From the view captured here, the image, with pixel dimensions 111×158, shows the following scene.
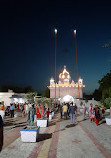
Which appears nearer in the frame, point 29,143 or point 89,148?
point 89,148

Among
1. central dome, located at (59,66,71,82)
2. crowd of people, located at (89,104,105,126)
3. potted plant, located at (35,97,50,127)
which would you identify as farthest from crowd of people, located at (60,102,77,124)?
central dome, located at (59,66,71,82)

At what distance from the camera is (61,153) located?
5.38 metres

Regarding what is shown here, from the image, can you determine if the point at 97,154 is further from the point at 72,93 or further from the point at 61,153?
the point at 72,93

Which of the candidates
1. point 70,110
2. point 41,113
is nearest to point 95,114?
point 70,110

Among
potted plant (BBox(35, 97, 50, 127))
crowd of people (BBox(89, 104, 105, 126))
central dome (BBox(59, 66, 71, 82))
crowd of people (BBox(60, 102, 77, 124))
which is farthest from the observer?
central dome (BBox(59, 66, 71, 82))

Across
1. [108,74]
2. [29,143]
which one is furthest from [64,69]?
[29,143]

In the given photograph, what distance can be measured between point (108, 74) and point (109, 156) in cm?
3774

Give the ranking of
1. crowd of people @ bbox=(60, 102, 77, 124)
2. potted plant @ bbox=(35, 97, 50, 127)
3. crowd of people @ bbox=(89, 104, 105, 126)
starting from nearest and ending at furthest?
potted plant @ bbox=(35, 97, 50, 127), crowd of people @ bbox=(89, 104, 105, 126), crowd of people @ bbox=(60, 102, 77, 124)

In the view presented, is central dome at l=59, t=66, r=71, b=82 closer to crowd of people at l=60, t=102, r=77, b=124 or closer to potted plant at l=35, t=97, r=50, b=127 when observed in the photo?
crowd of people at l=60, t=102, r=77, b=124

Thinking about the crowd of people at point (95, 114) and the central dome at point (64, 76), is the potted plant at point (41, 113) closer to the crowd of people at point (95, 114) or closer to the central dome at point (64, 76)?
the crowd of people at point (95, 114)

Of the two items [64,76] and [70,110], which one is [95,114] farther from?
[64,76]

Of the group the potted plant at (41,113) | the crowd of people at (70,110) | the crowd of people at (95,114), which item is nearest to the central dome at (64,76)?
the crowd of people at (70,110)

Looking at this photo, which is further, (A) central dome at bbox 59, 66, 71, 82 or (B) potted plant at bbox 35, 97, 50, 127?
(A) central dome at bbox 59, 66, 71, 82

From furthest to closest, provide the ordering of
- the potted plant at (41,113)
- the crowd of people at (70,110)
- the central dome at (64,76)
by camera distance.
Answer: the central dome at (64,76) → the crowd of people at (70,110) → the potted plant at (41,113)
